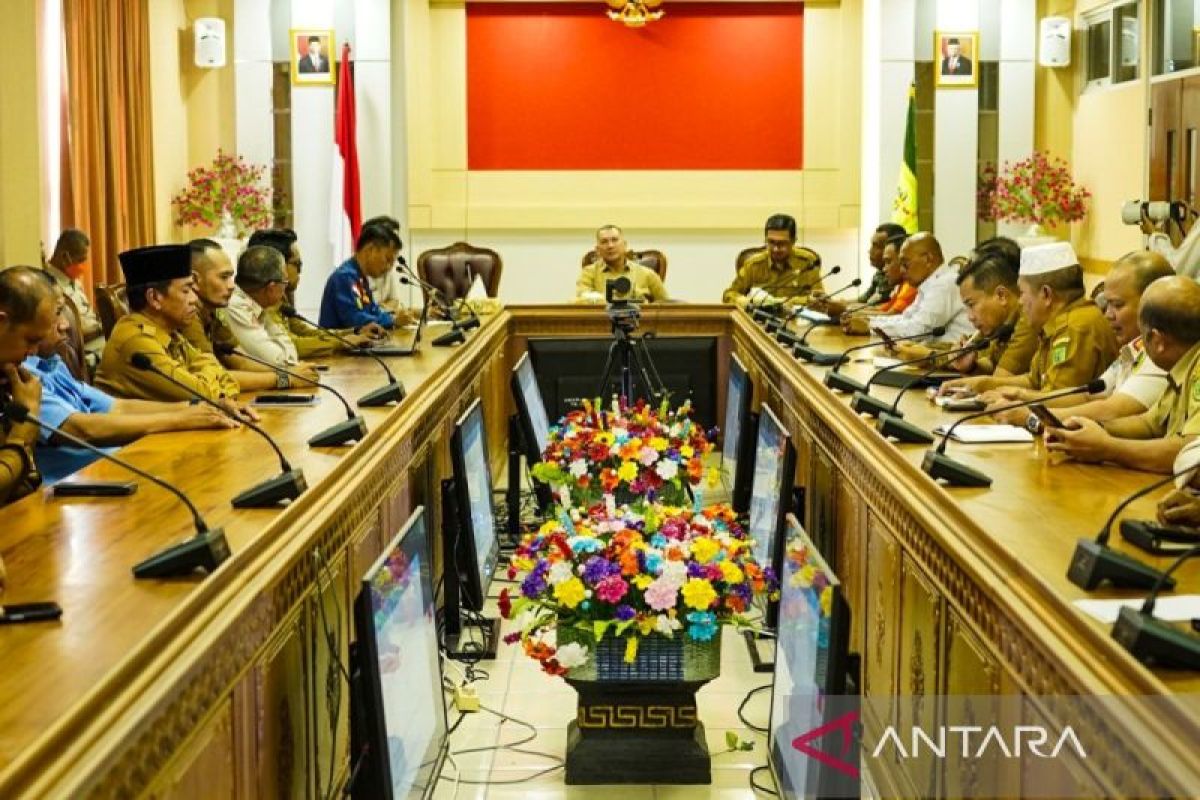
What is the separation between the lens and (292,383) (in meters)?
5.49

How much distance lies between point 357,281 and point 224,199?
3.72m

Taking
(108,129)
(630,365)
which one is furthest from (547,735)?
(108,129)

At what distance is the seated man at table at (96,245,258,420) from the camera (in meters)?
4.77

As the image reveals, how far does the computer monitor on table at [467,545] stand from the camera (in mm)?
5090

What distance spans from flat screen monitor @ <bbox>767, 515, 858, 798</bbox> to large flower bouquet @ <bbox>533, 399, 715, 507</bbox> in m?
2.00

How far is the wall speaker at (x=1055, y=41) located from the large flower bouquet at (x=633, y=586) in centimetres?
809

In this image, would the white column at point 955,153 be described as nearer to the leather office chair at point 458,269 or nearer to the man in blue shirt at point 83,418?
the leather office chair at point 458,269

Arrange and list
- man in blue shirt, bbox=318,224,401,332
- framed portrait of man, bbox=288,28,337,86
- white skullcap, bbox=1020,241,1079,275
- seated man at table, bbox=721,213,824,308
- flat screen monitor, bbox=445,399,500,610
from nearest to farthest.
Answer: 1. white skullcap, bbox=1020,241,1079,275
2. flat screen monitor, bbox=445,399,500,610
3. man in blue shirt, bbox=318,224,401,332
4. seated man at table, bbox=721,213,824,308
5. framed portrait of man, bbox=288,28,337,86

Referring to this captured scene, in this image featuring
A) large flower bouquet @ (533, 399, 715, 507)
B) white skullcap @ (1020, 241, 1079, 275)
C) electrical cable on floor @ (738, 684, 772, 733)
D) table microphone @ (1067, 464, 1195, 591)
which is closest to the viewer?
table microphone @ (1067, 464, 1195, 591)

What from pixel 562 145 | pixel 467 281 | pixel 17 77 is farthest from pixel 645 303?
pixel 17 77

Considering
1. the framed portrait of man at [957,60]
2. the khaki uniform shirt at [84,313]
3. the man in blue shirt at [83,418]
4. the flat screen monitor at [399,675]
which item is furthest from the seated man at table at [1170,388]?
the framed portrait of man at [957,60]

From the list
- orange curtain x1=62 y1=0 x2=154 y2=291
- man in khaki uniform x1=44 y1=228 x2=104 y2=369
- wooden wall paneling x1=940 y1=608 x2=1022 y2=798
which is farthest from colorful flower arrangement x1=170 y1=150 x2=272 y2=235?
wooden wall paneling x1=940 y1=608 x2=1022 y2=798

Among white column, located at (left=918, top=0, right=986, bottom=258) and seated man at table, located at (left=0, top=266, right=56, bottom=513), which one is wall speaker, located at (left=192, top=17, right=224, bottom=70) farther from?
seated man at table, located at (left=0, top=266, right=56, bottom=513)

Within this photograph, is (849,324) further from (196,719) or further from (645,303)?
(196,719)
